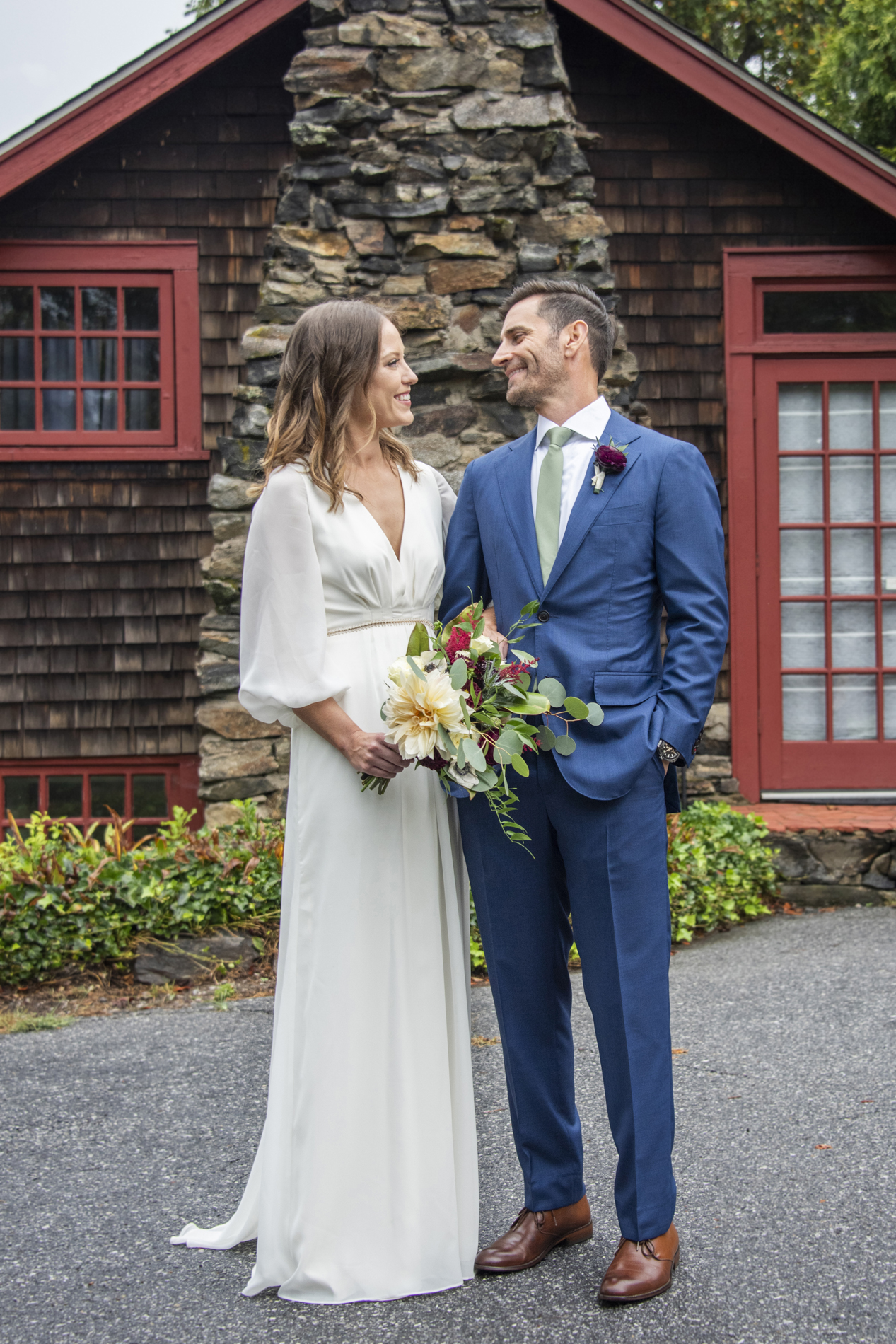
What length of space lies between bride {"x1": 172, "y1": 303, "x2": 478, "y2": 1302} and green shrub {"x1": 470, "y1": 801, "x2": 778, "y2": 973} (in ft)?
8.43

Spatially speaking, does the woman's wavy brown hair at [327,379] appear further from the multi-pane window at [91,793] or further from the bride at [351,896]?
the multi-pane window at [91,793]

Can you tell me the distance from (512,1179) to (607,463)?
1.93 metres

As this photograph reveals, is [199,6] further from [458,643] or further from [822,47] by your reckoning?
[458,643]

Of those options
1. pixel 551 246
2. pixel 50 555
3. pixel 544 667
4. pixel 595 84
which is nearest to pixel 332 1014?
pixel 544 667

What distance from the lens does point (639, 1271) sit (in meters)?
2.31

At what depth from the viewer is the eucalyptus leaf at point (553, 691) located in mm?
2277

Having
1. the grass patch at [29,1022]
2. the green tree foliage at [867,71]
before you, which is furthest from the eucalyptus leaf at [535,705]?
the green tree foliage at [867,71]

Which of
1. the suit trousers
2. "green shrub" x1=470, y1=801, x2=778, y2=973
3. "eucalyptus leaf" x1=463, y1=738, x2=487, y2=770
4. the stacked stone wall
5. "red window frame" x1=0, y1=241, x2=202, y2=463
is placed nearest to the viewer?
"eucalyptus leaf" x1=463, y1=738, x2=487, y2=770

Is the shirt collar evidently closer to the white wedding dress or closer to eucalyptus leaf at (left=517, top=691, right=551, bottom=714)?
the white wedding dress

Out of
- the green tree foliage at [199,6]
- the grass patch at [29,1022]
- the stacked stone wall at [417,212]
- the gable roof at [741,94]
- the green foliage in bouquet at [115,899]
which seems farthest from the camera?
the green tree foliage at [199,6]

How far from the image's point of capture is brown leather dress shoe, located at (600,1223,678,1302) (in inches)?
89.9

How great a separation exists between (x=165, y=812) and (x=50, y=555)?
1796 mm

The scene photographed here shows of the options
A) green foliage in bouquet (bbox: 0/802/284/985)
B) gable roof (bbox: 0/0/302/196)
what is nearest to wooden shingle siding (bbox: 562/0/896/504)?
gable roof (bbox: 0/0/302/196)

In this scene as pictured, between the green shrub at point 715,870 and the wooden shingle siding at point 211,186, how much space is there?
371cm
